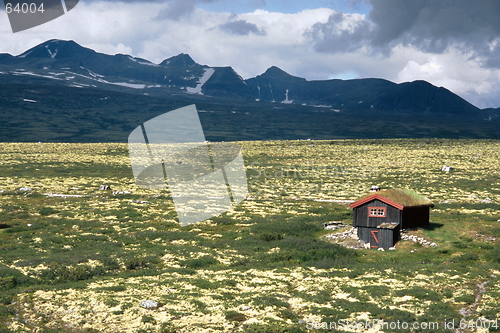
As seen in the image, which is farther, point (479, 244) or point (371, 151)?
point (371, 151)

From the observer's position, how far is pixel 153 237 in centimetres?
3934

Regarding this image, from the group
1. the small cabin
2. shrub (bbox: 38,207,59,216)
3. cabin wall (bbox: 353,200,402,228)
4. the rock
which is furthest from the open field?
cabin wall (bbox: 353,200,402,228)

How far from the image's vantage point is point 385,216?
36969mm

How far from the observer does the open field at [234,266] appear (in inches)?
814

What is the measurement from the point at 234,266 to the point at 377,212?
13177mm

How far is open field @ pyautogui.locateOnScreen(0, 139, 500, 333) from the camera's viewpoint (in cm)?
2069

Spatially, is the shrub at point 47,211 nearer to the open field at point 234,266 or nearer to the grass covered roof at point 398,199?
the open field at point 234,266

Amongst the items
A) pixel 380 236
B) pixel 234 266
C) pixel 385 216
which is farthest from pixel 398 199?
pixel 234 266

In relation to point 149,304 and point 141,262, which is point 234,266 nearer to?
point 141,262

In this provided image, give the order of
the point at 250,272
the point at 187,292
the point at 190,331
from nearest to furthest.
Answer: the point at 190,331
the point at 187,292
the point at 250,272

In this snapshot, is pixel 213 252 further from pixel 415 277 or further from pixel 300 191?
pixel 300 191

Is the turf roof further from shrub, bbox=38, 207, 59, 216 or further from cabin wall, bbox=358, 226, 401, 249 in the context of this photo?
shrub, bbox=38, 207, 59, 216

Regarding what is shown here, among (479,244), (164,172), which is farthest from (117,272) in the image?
(164,172)

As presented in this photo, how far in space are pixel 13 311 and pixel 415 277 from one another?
21.3m
